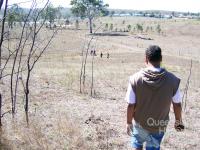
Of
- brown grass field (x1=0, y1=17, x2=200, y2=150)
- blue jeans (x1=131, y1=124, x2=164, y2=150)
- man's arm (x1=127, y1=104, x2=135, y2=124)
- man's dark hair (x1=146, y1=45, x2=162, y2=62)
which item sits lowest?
brown grass field (x1=0, y1=17, x2=200, y2=150)

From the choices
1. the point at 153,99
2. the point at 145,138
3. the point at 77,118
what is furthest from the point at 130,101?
the point at 77,118

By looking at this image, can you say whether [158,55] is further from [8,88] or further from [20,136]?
[8,88]

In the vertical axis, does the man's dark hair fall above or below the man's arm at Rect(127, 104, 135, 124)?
above

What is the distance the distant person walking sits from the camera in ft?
13.1

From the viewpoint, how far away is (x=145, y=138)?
13.7 ft

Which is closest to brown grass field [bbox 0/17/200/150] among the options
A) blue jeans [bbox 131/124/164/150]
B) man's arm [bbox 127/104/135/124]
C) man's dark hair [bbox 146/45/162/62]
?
blue jeans [bbox 131/124/164/150]

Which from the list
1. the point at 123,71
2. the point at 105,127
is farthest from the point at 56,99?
the point at 123,71

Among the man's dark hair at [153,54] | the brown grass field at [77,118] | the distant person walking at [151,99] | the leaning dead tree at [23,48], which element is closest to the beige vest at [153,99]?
the distant person walking at [151,99]

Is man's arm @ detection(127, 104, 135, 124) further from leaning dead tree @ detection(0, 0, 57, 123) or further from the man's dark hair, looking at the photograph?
leaning dead tree @ detection(0, 0, 57, 123)

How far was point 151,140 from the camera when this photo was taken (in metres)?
4.20

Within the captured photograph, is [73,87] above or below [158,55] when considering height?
below

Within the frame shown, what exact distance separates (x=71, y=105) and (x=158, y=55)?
6698 mm

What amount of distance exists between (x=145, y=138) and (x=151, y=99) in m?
0.43

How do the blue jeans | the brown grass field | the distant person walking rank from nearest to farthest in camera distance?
the distant person walking < the blue jeans < the brown grass field
